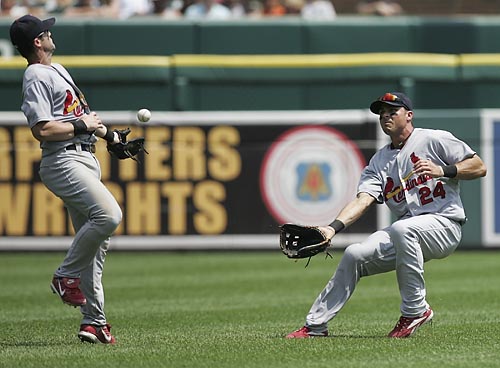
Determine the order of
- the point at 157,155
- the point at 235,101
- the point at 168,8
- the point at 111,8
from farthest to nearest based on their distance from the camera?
the point at 168,8
the point at 111,8
the point at 235,101
the point at 157,155

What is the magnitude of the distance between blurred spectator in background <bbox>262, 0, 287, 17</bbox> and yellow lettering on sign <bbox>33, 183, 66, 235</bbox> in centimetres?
500

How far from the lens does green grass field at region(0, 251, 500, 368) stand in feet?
20.8

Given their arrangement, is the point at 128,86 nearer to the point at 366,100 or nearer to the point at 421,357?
the point at 366,100

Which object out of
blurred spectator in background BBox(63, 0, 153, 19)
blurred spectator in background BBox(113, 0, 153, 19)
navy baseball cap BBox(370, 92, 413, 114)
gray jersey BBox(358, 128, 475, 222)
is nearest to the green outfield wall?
blurred spectator in background BBox(63, 0, 153, 19)

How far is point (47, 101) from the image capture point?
6.84 metres

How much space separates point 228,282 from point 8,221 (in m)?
4.24

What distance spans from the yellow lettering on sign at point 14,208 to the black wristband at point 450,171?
8.84 meters

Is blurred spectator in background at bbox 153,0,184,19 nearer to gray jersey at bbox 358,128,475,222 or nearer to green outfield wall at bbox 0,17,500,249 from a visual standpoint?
green outfield wall at bbox 0,17,500,249

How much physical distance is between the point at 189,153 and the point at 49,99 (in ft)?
26.4

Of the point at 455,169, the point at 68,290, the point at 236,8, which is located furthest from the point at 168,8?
the point at 68,290

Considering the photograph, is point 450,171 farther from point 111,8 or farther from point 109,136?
point 111,8

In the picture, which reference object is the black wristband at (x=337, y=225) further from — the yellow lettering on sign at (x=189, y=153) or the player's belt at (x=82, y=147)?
the yellow lettering on sign at (x=189, y=153)

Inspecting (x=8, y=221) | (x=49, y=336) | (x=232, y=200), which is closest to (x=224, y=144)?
(x=232, y=200)

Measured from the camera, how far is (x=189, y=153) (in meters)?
14.9
